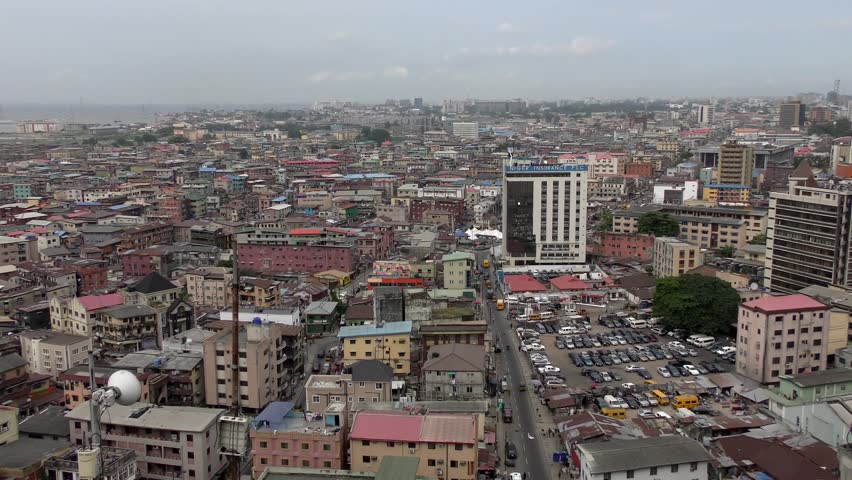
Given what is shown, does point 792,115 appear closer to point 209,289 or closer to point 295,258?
point 295,258

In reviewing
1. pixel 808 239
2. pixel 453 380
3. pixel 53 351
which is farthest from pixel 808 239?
pixel 53 351

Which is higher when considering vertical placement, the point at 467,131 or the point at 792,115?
the point at 792,115

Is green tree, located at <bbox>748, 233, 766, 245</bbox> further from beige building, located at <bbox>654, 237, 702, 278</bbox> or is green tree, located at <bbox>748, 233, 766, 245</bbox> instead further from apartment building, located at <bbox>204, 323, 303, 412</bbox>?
apartment building, located at <bbox>204, 323, 303, 412</bbox>

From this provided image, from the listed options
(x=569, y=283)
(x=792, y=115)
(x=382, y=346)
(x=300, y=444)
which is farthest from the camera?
(x=792, y=115)

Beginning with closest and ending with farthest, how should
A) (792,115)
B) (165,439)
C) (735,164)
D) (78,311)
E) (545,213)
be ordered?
(165,439) < (78,311) < (545,213) < (735,164) < (792,115)

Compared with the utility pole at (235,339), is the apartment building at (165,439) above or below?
below

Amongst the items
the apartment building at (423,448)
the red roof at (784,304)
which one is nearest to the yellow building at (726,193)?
the red roof at (784,304)

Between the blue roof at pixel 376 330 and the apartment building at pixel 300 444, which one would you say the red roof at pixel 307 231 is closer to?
the blue roof at pixel 376 330
